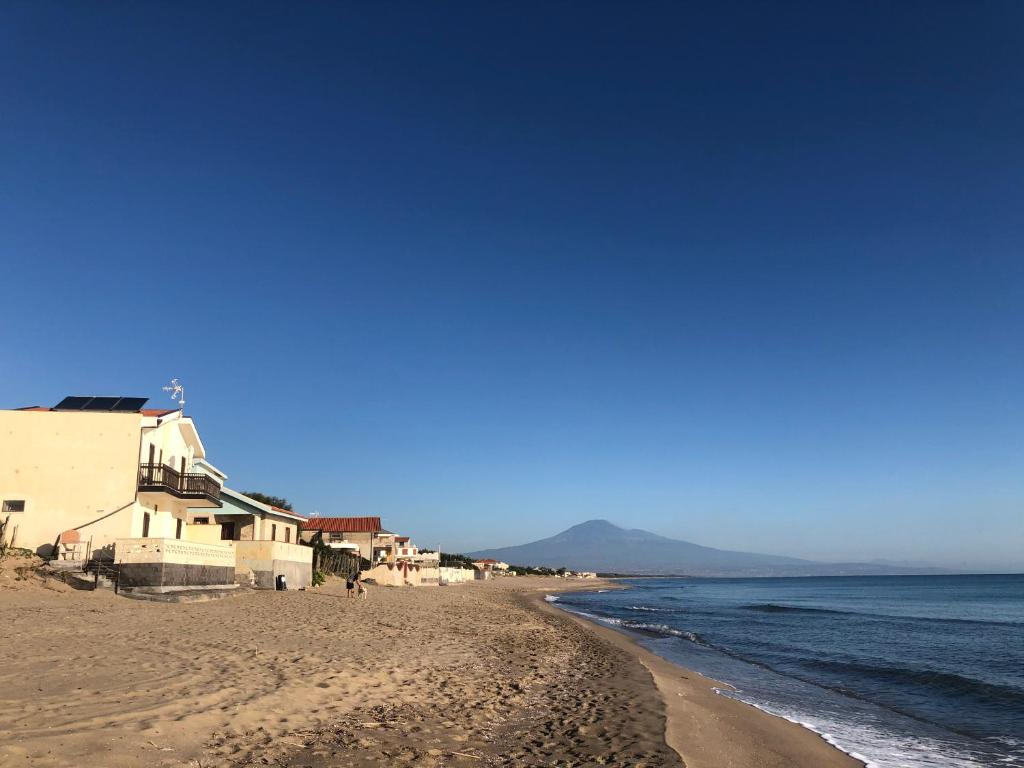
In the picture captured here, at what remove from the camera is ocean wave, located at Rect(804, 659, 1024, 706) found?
15558mm

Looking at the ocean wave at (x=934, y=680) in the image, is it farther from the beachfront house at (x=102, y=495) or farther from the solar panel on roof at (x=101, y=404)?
the solar panel on roof at (x=101, y=404)

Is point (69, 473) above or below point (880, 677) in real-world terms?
above

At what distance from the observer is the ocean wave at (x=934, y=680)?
51.0ft

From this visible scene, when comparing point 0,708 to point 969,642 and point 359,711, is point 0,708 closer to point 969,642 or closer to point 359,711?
point 359,711

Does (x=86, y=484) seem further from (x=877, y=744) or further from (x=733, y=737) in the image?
(x=877, y=744)

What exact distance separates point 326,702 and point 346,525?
2117 inches

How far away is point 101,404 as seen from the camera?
2586cm

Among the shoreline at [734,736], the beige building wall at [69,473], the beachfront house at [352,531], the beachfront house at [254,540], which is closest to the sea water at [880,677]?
the shoreline at [734,736]

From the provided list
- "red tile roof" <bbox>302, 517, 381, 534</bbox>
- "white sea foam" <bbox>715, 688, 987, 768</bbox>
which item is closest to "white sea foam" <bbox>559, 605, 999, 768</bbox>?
"white sea foam" <bbox>715, 688, 987, 768</bbox>

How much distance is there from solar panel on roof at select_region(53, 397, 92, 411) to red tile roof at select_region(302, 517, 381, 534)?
112 ft

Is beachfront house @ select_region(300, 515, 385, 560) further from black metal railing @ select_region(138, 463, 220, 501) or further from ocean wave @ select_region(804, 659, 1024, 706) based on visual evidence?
ocean wave @ select_region(804, 659, 1024, 706)

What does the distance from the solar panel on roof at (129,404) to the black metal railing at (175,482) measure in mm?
2405

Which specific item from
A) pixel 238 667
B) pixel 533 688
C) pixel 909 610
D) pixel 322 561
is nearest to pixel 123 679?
pixel 238 667

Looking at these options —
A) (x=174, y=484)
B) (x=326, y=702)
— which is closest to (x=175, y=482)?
(x=174, y=484)
